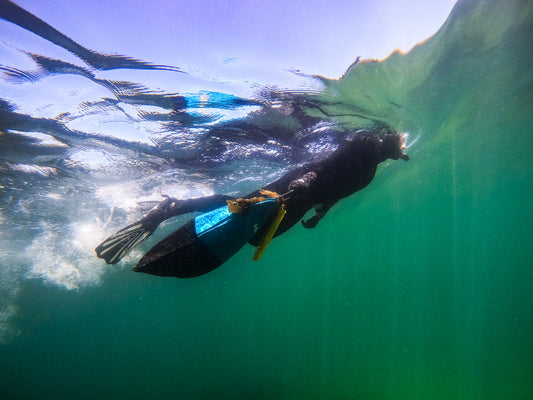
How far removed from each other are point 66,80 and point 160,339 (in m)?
90.5

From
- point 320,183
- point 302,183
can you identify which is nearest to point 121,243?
point 302,183

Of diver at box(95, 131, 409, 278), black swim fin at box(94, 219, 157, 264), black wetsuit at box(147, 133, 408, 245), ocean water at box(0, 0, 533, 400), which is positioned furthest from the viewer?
ocean water at box(0, 0, 533, 400)

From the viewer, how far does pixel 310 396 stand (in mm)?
29625

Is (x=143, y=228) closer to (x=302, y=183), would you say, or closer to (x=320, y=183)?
(x=302, y=183)

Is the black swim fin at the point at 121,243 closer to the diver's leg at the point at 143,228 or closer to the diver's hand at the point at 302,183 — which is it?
the diver's leg at the point at 143,228

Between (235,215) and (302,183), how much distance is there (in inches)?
55.8

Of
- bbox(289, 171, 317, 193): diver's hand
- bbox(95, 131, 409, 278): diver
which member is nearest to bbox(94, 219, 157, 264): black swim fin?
bbox(95, 131, 409, 278): diver

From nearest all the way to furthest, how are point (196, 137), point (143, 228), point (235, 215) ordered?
point (235, 215)
point (143, 228)
point (196, 137)

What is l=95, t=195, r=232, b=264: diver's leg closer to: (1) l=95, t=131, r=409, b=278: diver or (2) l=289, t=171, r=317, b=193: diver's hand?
(1) l=95, t=131, r=409, b=278: diver

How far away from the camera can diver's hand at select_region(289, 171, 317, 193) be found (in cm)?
310

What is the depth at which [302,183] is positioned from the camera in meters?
3.25

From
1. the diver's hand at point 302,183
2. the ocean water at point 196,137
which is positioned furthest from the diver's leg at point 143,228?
the ocean water at point 196,137

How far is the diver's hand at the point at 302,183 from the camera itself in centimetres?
310

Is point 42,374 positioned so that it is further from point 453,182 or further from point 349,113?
point 453,182
